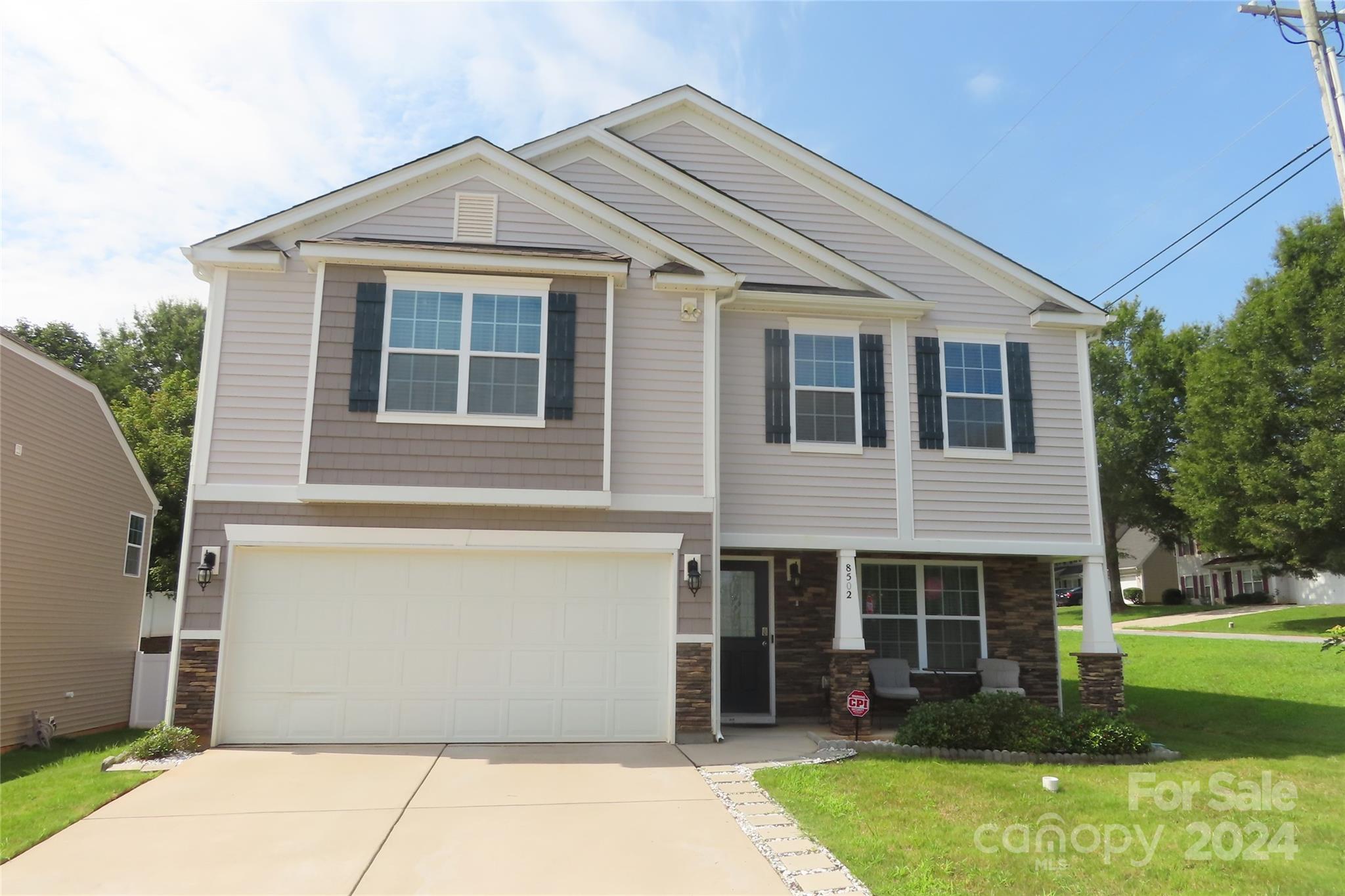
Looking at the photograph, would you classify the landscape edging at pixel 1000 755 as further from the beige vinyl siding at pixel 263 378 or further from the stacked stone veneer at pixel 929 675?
the beige vinyl siding at pixel 263 378

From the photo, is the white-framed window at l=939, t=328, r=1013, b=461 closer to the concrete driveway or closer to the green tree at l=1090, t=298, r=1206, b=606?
the concrete driveway

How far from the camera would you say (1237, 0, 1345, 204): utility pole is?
10227 millimetres

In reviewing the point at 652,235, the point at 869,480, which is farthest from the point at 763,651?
the point at 652,235

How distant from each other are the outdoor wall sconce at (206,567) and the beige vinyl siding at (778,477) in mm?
5671

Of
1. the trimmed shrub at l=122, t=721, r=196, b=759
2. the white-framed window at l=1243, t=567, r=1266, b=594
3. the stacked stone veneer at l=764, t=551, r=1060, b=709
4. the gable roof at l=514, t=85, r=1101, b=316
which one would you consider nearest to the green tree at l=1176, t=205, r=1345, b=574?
the white-framed window at l=1243, t=567, r=1266, b=594

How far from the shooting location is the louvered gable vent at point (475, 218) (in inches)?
416

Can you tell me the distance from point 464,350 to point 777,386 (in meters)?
3.89

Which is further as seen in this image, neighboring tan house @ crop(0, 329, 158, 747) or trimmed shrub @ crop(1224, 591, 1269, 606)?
trimmed shrub @ crop(1224, 591, 1269, 606)

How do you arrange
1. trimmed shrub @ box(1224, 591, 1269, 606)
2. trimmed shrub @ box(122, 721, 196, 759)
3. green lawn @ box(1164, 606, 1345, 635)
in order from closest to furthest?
trimmed shrub @ box(122, 721, 196, 759) → green lawn @ box(1164, 606, 1345, 635) → trimmed shrub @ box(1224, 591, 1269, 606)

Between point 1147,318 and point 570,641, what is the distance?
38.7 metres

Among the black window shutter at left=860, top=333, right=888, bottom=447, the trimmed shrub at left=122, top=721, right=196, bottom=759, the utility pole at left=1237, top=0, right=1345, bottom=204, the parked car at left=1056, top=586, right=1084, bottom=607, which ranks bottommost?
the trimmed shrub at left=122, top=721, right=196, bottom=759

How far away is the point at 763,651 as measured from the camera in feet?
39.3

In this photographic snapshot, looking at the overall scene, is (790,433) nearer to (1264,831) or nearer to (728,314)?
(728,314)

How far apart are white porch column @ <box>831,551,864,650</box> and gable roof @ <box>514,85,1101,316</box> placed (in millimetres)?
4421
